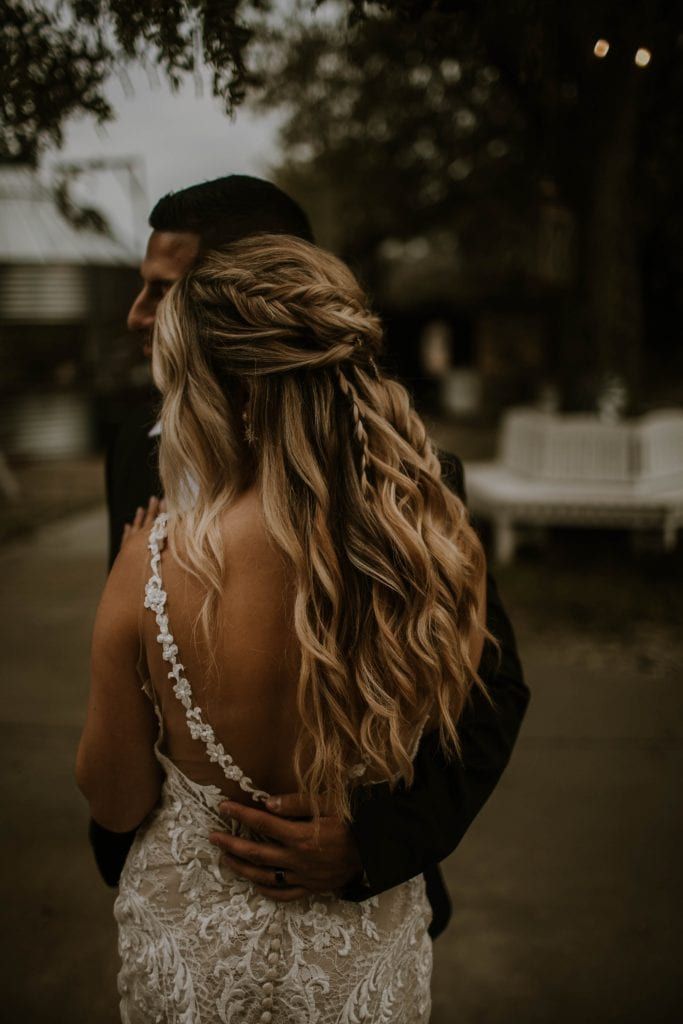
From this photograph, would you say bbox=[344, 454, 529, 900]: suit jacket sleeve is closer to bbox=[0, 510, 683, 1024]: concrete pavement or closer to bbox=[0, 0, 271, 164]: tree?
bbox=[0, 0, 271, 164]: tree

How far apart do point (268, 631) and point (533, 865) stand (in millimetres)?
2289

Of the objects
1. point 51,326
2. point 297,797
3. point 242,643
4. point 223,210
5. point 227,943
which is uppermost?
point 223,210

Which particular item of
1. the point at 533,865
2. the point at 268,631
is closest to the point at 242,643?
the point at 268,631

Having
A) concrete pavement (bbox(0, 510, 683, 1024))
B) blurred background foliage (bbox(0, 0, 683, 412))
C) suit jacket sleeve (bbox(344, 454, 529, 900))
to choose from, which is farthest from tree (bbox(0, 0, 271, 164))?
concrete pavement (bbox(0, 510, 683, 1024))

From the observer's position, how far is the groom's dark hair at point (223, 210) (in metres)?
1.85

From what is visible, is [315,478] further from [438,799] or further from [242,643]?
[438,799]

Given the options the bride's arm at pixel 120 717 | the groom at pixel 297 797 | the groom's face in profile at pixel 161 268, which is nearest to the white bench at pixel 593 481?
the groom at pixel 297 797

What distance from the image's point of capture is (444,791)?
153cm

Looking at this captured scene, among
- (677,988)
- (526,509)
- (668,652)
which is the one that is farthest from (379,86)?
(677,988)

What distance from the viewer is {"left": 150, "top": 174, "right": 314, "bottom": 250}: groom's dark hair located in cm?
185

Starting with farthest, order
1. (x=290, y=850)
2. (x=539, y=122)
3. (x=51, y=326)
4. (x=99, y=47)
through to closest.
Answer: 1. (x=51, y=326)
2. (x=539, y=122)
3. (x=99, y=47)
4. (x=290, y=850)

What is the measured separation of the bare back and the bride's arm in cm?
4

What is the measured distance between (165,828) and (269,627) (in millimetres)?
490

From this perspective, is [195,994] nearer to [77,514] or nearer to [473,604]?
[473,604]
